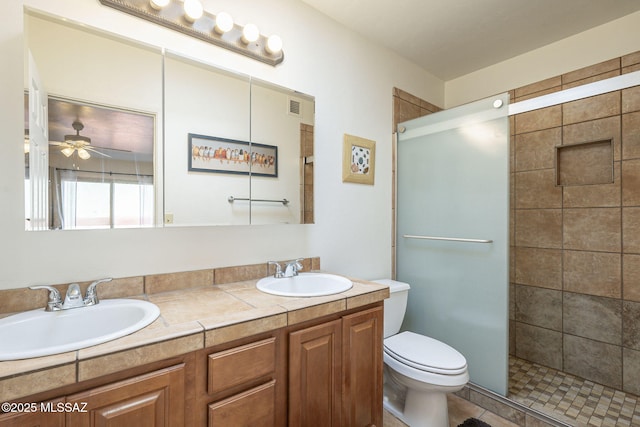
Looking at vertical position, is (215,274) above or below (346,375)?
above

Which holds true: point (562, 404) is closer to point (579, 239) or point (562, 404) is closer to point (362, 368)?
point (579, 239)

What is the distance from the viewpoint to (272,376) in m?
1.07

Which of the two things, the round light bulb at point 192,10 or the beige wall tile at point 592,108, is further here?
the beige wall tile at point 592,108

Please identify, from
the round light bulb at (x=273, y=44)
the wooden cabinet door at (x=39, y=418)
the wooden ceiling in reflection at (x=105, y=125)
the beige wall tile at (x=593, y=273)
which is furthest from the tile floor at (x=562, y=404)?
the round light bulb at (x=273, y=44)

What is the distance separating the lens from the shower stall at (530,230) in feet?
6.06

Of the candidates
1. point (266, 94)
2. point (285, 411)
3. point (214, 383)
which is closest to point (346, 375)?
point (285, 411)

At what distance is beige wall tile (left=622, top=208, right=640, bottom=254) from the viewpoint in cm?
192

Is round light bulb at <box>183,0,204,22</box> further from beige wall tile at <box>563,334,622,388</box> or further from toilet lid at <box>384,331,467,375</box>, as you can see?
beige wall tile at <box>563,334,622,388</box>

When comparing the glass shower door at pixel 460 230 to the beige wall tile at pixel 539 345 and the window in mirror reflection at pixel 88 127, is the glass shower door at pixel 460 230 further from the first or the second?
the window in mirror reflection at pixel 88 127

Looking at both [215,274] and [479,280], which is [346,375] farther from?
[479,280]

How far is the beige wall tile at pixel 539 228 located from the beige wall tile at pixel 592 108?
Answer: 67 cm

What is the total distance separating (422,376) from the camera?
153cm

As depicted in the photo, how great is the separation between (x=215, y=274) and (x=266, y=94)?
3.21ft

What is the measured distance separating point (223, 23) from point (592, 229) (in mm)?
2661
